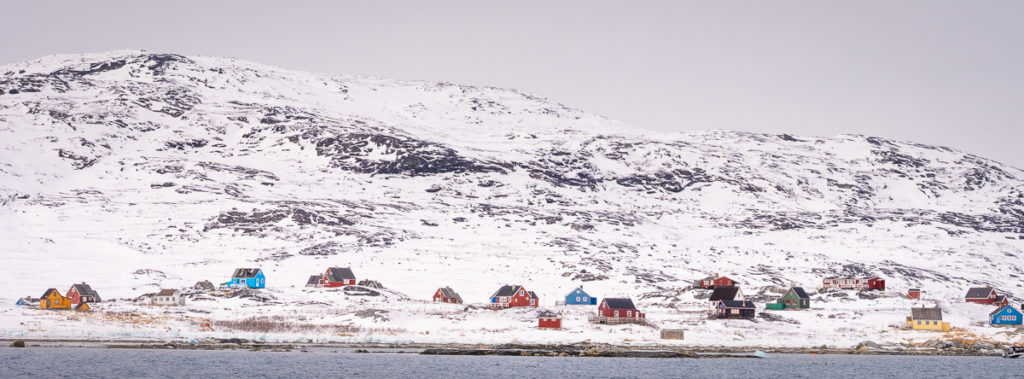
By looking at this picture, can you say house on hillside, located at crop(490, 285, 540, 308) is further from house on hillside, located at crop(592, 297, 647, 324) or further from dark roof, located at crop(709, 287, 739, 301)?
dark roof, located at crop(709, 287, 739, 301)

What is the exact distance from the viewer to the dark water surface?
231 ft

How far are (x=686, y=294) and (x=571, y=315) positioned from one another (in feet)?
105

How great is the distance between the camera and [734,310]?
124250 millimetres

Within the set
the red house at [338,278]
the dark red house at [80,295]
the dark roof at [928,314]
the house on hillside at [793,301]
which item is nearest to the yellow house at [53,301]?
the dark red house at [80,295]

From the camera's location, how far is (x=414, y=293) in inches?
6038

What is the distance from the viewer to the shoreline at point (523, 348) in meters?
92.8

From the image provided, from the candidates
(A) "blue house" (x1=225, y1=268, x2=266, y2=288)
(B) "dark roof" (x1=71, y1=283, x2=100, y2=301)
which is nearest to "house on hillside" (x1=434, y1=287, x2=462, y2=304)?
(A) "blue house" (x1=225, y1=268, x2=266, y2=288)

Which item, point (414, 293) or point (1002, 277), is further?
point (1002, 277)

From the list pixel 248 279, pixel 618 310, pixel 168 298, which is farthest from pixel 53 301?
pixel 618 310

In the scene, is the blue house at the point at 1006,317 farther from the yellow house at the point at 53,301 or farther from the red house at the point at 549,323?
the yellow house at the point at 53,301

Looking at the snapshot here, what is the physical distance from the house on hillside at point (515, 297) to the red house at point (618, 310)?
16014mm

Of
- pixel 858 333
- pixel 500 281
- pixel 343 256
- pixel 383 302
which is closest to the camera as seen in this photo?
pixel 858 333

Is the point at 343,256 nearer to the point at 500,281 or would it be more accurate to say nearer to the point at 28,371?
the point at 500,281

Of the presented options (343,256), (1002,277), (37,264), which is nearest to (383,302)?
(343,256)
